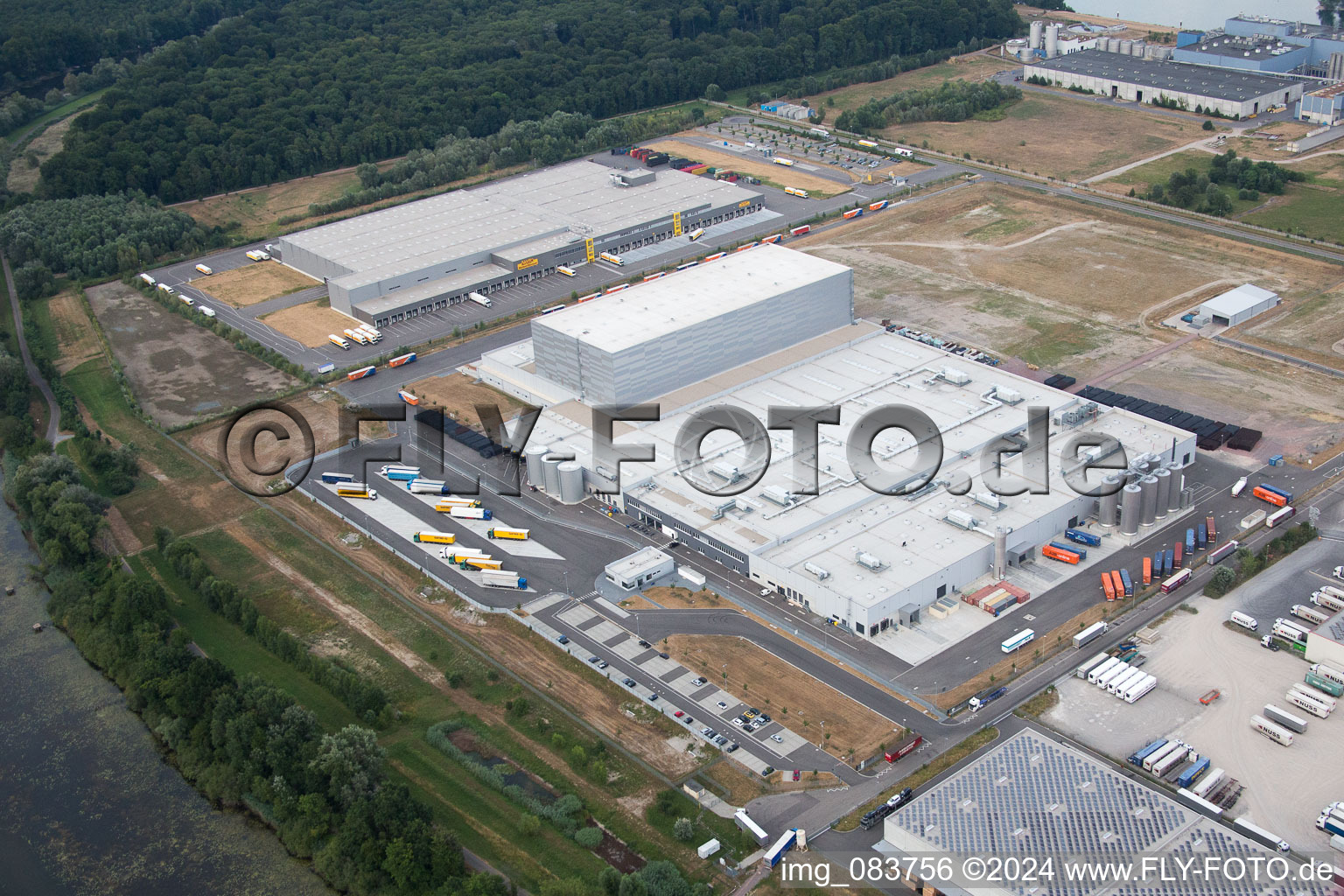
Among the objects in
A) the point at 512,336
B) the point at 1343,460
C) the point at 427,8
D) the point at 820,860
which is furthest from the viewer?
the point at 427,8

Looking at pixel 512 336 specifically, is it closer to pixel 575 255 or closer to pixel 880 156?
pixel 575 255

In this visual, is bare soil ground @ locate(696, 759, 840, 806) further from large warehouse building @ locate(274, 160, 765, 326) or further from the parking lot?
large warehouse building @ locate(274, 160, 765, 326)

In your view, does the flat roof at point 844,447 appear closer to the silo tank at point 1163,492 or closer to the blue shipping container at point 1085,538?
the blue shipping container at point 1085,538

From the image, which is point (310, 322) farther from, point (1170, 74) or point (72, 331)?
point (1170, 74)

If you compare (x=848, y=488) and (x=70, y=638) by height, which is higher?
(x=848, y=488)

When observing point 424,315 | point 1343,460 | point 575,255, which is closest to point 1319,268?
point 1343,460

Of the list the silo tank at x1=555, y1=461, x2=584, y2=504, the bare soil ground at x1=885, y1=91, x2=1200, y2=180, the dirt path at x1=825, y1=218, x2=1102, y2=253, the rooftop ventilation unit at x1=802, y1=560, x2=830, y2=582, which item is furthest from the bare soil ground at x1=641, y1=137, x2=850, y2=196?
the rooftop ventilation unit at x1=802, y1=560, x2=830, y2=582

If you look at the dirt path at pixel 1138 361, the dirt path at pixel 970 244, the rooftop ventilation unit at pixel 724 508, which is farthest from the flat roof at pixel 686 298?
the dirt path at pixel 970 244
